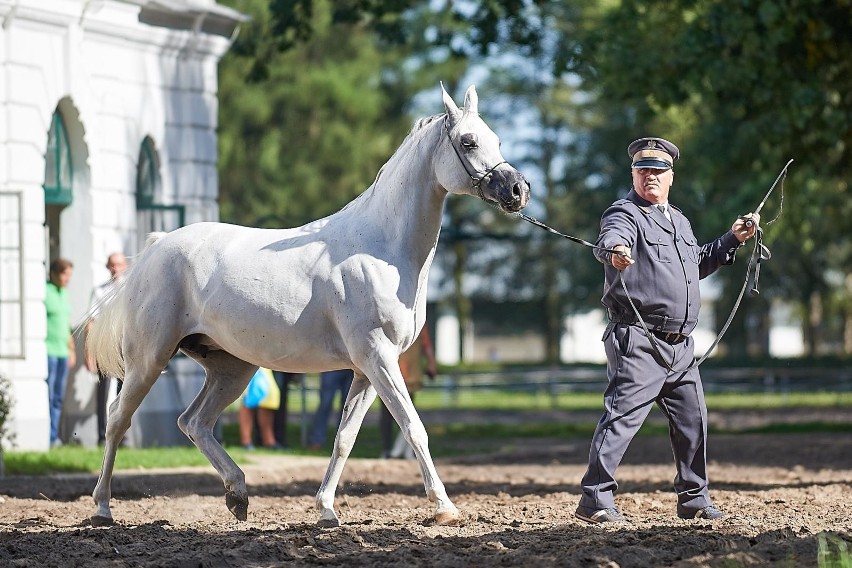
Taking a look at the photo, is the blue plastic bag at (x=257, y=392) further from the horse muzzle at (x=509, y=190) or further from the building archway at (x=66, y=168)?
the horse muzzle at (x=509, y=190)

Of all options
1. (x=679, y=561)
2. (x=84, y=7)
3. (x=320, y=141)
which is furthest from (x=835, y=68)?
(x=320, y=141)

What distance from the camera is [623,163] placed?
4472cm

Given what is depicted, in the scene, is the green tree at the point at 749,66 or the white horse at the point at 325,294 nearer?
the white horse at the point at 325,294

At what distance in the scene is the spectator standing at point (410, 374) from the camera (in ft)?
50.9

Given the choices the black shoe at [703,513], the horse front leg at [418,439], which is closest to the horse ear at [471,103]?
the horse front leg at [418,439]

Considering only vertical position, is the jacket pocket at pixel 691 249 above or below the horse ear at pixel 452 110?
below

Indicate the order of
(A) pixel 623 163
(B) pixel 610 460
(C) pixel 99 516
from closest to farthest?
(B) pixel 610 460 < (C) pixel 99 516 < (A) pixel 623 163

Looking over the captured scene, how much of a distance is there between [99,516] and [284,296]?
1801mm

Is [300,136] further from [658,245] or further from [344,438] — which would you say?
[658,245]

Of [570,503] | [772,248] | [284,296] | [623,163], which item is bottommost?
[570,503]

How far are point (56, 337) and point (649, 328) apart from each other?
358 inches

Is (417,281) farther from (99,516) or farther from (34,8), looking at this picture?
(34,8)

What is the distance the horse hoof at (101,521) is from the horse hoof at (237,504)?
702 millimetres

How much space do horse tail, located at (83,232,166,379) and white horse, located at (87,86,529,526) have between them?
0.14 ft
